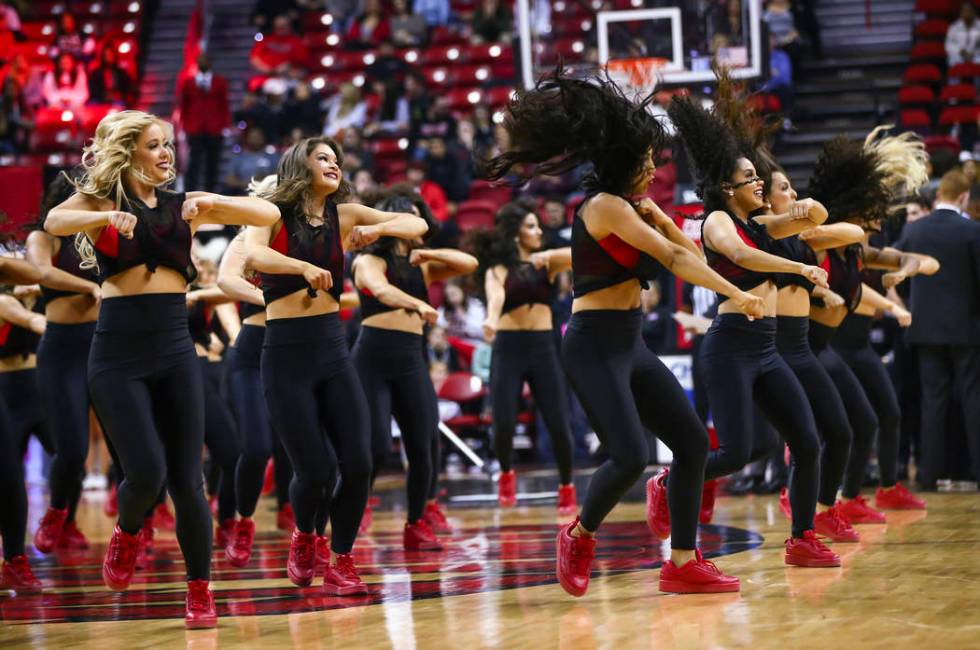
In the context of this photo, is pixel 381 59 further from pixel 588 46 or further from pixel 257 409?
pixel 257 409

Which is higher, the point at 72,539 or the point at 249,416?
the point at 249,416

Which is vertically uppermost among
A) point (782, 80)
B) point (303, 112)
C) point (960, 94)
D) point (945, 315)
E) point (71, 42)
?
point (71, 42)

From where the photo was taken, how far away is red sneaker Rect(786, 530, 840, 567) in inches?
239

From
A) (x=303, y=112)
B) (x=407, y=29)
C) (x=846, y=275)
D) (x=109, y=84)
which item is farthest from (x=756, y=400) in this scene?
(x=109, y=84)

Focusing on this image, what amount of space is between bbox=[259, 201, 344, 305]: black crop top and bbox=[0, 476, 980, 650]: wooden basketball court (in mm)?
1301

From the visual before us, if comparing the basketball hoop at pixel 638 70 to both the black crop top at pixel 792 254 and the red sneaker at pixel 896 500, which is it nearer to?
the red sneaker at pixel 896 500

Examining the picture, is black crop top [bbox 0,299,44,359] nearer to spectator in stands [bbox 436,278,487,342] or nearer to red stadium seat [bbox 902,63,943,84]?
spectator in stands [bbox 436,278,487,342]

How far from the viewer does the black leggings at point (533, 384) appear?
353 inches

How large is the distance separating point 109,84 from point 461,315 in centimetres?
715

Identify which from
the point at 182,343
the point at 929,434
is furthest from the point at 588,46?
the point at 182,343

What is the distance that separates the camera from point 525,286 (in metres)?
8.98

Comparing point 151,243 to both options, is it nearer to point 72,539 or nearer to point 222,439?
point 222,439

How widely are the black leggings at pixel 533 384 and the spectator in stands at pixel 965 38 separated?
318 inches

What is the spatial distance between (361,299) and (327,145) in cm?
177
